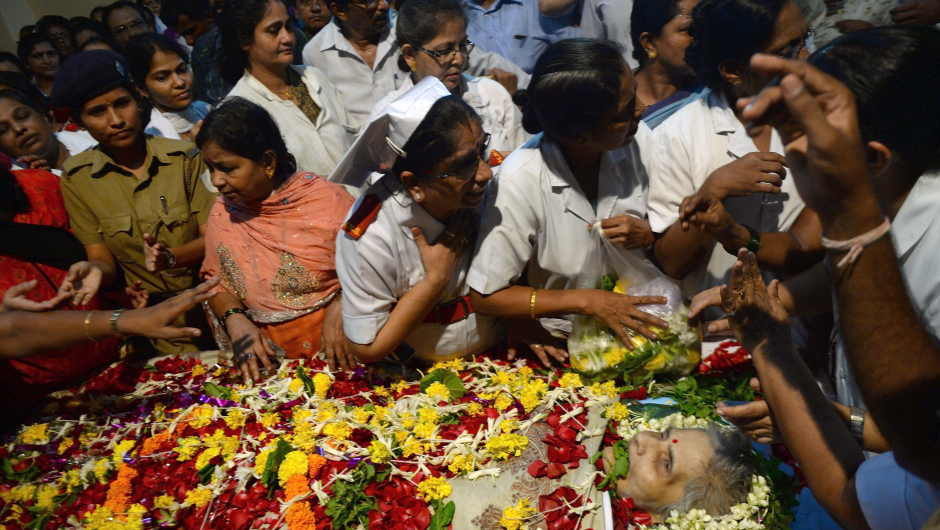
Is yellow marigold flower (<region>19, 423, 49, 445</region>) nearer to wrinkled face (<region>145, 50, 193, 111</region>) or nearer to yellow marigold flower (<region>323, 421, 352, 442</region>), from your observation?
yellow marigold flower (<region>323, 421, 352, 442</region>)

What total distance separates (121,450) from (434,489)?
1.60 metres

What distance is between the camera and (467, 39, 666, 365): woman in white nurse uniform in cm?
249

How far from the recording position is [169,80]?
4367 mm

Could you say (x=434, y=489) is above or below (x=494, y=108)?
below

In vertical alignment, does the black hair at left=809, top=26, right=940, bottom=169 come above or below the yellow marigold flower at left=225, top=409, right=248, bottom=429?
above

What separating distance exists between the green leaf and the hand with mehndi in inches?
55.8

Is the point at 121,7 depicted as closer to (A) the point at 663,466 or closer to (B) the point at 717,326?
(B) the point at 717,326

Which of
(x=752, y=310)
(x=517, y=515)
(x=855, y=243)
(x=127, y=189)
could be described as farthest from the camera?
(x=127, y=189)

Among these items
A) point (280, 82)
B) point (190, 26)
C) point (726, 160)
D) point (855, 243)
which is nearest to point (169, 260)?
point (280, 82)

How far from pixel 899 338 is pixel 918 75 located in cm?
77

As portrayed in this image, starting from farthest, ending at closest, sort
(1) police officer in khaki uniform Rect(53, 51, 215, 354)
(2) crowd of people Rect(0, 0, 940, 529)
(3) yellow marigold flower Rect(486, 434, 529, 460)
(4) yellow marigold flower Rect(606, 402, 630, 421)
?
(1) police officer in khaki uniform Rect(53, 51, 215, 354) < (4) yellow marigold flower Rect(606, 402, 630, 421) < (3) yellow marigold flower Rect(486, 434, 529, 460) < (2) crowd of people Rect(0, 0, 940, 529)

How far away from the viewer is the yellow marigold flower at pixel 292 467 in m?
2.45

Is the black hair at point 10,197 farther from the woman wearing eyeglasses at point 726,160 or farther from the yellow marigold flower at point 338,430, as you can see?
the woman wearing eyeglasses at point 726,160

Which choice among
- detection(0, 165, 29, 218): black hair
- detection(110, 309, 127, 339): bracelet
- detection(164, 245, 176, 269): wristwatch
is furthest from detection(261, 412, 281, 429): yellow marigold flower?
detection(0, 165, 29, 218): black hair
